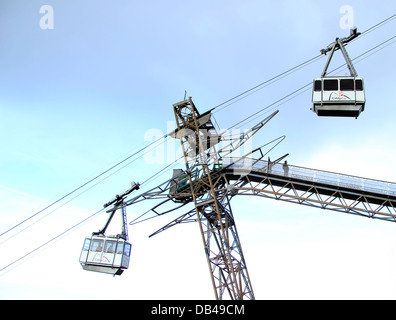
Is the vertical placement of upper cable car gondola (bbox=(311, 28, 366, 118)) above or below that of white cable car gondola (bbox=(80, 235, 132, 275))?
above

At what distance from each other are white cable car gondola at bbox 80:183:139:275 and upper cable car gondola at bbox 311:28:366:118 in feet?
56.4

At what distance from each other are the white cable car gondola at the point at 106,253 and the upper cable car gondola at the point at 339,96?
56.4 feet

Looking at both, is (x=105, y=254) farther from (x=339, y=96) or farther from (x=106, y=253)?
(x=339, y=96)

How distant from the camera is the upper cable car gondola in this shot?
21.2 m

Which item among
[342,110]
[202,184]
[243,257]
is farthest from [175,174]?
[342,110]

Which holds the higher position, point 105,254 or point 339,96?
point 339,96

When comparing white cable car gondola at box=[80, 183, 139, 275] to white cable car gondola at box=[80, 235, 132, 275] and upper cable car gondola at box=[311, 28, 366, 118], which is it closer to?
white cable car gondola at box=[80, 235, 132, 275]

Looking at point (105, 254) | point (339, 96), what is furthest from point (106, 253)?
point (339, 96)

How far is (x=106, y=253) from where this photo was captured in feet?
89.9

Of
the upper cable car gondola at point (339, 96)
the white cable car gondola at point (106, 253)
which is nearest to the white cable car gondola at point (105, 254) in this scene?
the white cable car gondola at point (106, 253)

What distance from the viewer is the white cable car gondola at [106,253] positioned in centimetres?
2706

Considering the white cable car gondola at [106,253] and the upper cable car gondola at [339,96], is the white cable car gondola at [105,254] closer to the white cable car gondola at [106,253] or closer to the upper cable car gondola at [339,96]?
the white cable car gondola at [106,253]

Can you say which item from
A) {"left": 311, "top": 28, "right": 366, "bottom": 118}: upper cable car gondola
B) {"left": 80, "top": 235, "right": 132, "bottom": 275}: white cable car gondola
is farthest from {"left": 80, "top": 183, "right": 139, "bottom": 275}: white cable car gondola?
{"left": 311, "top": 28, "right": 366, "bottom": 118}: upper cable car gondola

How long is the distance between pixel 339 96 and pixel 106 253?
64.9ft
